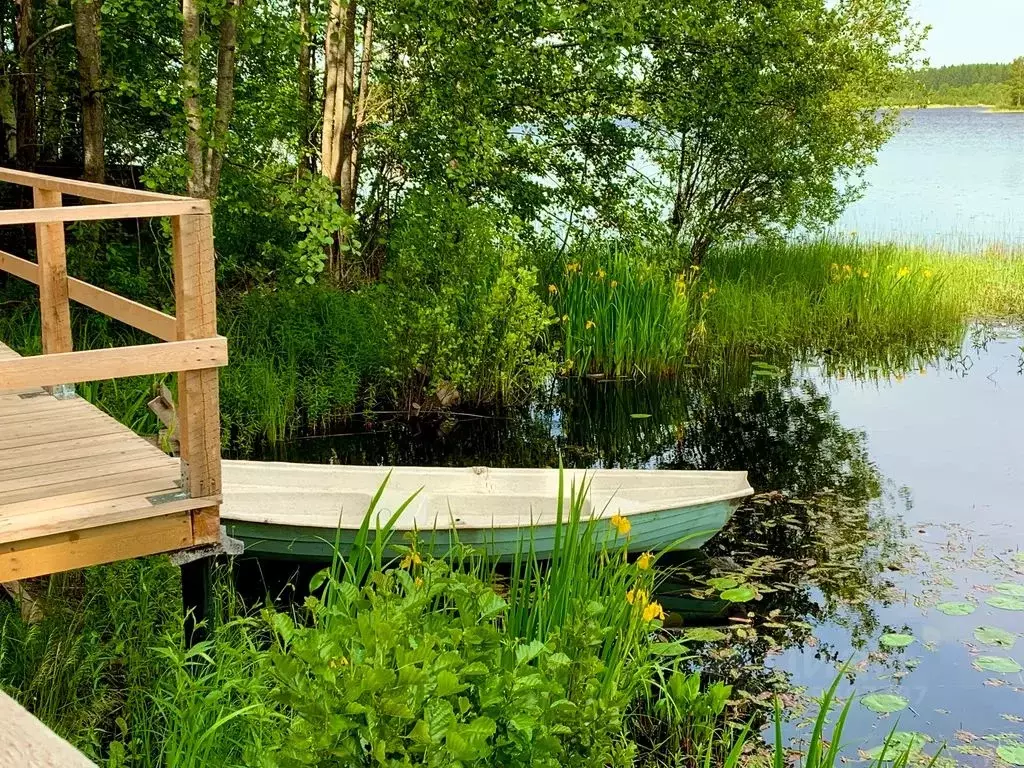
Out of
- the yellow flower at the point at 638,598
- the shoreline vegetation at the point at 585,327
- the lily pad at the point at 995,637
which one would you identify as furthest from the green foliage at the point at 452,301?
the yellow flower at the point at 638,598

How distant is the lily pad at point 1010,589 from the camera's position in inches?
225

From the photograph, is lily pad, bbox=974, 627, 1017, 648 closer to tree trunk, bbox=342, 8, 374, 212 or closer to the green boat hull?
the green boat hull

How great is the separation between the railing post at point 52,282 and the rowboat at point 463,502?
1168 mm

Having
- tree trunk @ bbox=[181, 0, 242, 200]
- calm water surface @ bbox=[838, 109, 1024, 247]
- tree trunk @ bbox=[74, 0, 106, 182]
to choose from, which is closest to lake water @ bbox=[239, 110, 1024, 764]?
tree trunk @ bbox=[181, 0, 242, 200]

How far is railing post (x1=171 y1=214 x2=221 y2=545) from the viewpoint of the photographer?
379cm

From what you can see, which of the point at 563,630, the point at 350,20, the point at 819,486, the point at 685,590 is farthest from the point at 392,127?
the point at 563,630

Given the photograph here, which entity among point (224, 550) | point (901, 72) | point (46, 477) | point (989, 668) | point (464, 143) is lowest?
point (989, 668)

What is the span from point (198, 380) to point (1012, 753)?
3.47m

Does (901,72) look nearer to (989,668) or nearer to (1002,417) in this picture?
(1002,417)

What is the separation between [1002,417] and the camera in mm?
9328

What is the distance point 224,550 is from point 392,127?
6797 mm

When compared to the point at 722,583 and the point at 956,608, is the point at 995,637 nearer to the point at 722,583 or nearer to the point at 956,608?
the point at 956,608

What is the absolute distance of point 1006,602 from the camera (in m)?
5.62

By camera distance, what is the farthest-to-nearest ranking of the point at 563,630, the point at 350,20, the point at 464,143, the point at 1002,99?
the point at 1002,99
the point at 350,20
the point at 464,143
the point at 563,630
